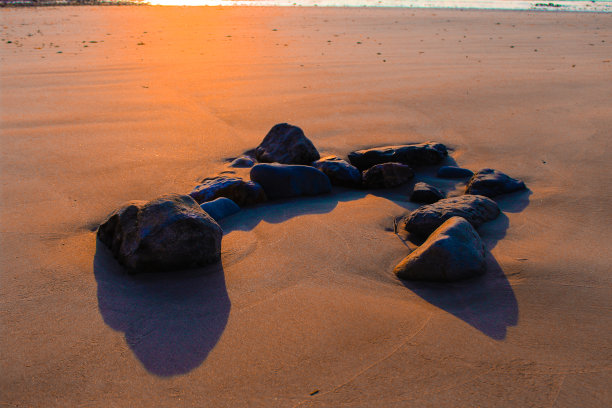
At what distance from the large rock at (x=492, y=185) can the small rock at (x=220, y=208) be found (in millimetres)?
1339

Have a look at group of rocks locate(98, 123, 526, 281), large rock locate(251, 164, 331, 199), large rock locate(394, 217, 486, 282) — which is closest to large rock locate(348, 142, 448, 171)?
group of rocks locate(98, 123, 526, 281)

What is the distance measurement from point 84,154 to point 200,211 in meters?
1.64

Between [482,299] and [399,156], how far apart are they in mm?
1581

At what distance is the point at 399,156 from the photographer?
11.2 ft

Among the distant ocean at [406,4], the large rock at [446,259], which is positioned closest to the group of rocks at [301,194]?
the large rock at [446,259]

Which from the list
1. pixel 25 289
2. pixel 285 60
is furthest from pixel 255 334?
pixel 285 60

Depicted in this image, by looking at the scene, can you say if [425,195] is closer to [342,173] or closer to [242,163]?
[342,173]

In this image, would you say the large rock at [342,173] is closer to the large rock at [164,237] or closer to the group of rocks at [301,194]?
the group of rocks at [301,194]

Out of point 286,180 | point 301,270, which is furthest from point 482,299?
point 286,180

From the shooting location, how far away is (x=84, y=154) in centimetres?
350

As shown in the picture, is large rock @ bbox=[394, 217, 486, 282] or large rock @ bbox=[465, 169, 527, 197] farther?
large rock @ bbox=[465, 169, 527, 197]

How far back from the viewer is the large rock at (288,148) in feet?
11.1

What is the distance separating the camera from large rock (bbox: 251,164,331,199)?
116 inches

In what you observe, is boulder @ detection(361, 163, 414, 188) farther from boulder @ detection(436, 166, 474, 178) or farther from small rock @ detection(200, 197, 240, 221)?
small rock @ detection(200, 197, 240, 221)
